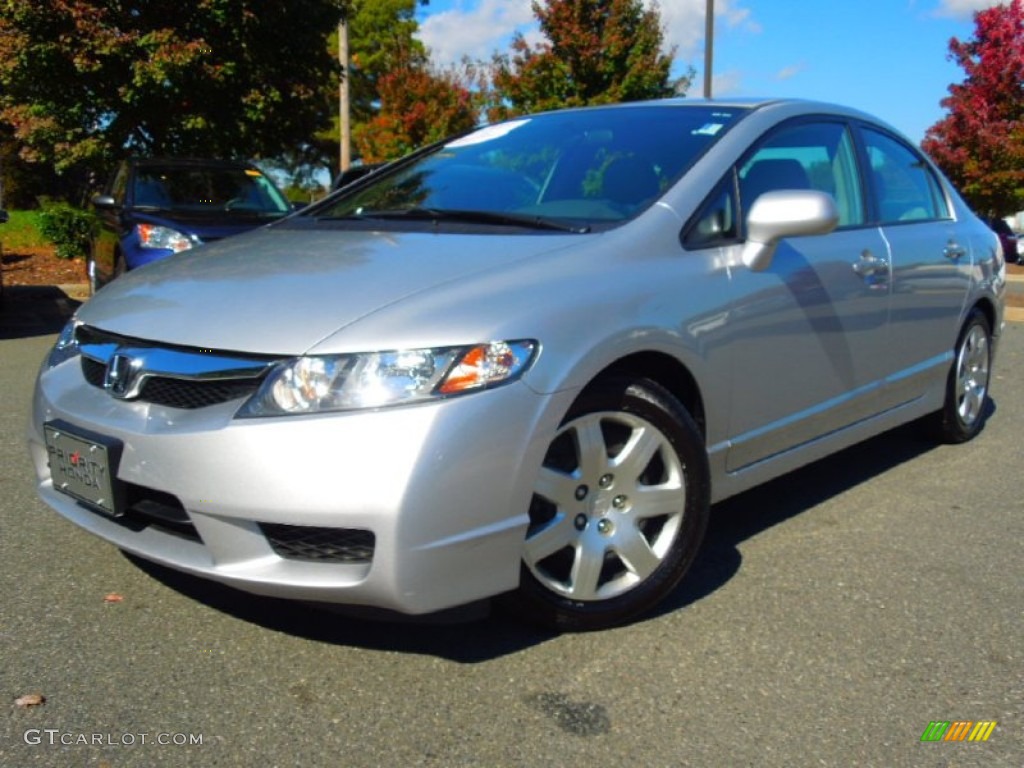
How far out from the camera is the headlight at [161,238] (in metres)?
7.70

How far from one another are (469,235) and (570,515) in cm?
93

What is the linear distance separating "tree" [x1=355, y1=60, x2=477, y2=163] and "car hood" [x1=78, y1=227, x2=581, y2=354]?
23421 millimetres

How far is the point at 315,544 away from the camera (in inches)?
96.5

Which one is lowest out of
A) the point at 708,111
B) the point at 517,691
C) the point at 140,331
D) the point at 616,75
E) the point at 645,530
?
the point at 517,691

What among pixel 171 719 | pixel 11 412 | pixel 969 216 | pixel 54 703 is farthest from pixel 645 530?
pixel 11 412

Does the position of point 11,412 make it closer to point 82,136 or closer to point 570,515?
point 570,515

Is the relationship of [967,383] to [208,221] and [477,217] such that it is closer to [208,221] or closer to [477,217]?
[477,217]

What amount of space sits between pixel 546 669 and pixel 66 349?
5.84 ft

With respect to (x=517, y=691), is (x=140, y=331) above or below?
above

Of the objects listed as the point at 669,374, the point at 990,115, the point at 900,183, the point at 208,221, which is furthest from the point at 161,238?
the point at 990,115

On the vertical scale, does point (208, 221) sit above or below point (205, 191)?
below

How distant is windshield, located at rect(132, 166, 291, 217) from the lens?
8578mm

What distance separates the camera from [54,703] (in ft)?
8.04

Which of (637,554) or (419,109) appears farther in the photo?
(419,109)
